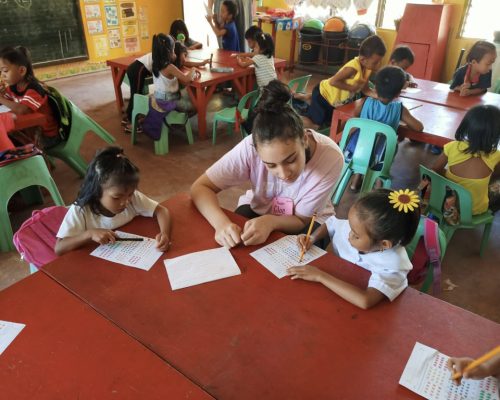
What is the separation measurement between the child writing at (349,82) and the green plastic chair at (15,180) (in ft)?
6.39

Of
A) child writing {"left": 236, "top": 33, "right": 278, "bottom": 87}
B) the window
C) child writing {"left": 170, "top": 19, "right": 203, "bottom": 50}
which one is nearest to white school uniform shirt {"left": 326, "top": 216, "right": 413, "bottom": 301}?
child writing {"left": 236, "top": 33, "right": 278, "bottom": 87}

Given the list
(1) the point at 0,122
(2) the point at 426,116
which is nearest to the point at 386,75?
(2) the point at 426,116

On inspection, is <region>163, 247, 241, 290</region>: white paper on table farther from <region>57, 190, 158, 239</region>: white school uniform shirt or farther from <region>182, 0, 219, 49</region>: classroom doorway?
<region>182, 0, 219, 49</region>: classroom doorway

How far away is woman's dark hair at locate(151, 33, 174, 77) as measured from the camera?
3.49 meters

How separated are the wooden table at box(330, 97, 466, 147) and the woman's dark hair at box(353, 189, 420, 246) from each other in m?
1.41

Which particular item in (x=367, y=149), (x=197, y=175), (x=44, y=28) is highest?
(x=44, y=28)

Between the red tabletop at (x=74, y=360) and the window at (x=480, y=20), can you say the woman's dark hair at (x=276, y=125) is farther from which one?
the window at (x=480, y=20)

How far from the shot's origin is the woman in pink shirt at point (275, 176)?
125 centimetres

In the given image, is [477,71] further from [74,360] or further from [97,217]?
[74,360]

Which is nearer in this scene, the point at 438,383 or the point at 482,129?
the point at 438,383

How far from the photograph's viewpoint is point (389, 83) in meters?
2.57

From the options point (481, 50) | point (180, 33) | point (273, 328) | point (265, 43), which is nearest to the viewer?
point (273, 328)

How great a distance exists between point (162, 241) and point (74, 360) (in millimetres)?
444

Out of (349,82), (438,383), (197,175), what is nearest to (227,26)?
(349,82)
